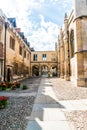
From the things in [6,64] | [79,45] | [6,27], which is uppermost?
[6,27]

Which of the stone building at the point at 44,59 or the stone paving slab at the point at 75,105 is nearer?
the stone paving slab at the point at 75,105

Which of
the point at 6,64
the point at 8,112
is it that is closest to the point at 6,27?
the point at 6,64

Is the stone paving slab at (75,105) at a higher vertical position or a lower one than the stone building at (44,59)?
lower

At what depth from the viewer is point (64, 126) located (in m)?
5.00

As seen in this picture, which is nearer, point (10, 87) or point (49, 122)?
point (49, 122)

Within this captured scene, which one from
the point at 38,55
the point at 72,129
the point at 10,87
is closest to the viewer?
the point at 72,129

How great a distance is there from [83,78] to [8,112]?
11125 mm

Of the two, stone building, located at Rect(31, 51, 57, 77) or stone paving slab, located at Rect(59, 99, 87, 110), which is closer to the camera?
stone paving slab, located at Rect(59, 99, 87, 110)

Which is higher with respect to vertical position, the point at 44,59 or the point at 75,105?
the point at 44,59

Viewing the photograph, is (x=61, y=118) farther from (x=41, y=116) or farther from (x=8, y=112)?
(x=8, y=112)

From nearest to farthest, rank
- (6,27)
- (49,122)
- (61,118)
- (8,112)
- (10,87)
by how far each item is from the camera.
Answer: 1. (49,122)
2. (61,118)
3. (8,112)
4. (10,87)
5. (6,27)

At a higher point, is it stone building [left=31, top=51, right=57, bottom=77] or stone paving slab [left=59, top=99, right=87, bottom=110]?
stone building [left=31, top=51, right=57, bottom=77]

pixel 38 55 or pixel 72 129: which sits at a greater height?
pixel 38 55

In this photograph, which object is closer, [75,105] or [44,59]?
[75,105]
